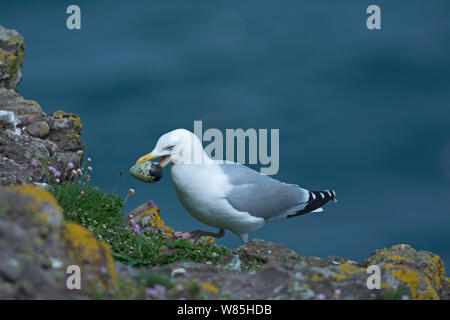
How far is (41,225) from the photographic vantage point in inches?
177

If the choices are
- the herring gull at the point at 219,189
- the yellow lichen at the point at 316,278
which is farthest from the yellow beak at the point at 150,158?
Result: the yellow lichen at the point at 316,278

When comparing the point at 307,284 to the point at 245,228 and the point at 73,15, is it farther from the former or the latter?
the point at 73,15

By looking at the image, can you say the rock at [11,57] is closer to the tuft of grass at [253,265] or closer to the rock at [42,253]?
the tuft of grass at [253,265]

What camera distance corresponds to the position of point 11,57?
424 inches

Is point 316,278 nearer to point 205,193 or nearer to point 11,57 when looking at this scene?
point 205,193

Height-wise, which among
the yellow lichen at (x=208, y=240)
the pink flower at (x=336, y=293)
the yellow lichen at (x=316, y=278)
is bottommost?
the yellow lichen at (x=208, y=240)

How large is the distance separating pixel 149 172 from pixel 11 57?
4489 mm

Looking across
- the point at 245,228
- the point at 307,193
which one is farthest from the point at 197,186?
the point at 307,193

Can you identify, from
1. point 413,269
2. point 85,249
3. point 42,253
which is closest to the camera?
point 42,253

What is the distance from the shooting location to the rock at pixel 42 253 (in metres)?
4.31

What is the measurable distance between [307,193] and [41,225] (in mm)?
5048

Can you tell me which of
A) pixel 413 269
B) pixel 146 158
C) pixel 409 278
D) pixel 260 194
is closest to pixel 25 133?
pixel 146 158

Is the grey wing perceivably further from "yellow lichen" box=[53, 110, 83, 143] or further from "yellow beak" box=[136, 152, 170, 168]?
"yellow lichen" box=[53, 110, 83, 143]

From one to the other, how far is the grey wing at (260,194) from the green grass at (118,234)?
71 centimetres
